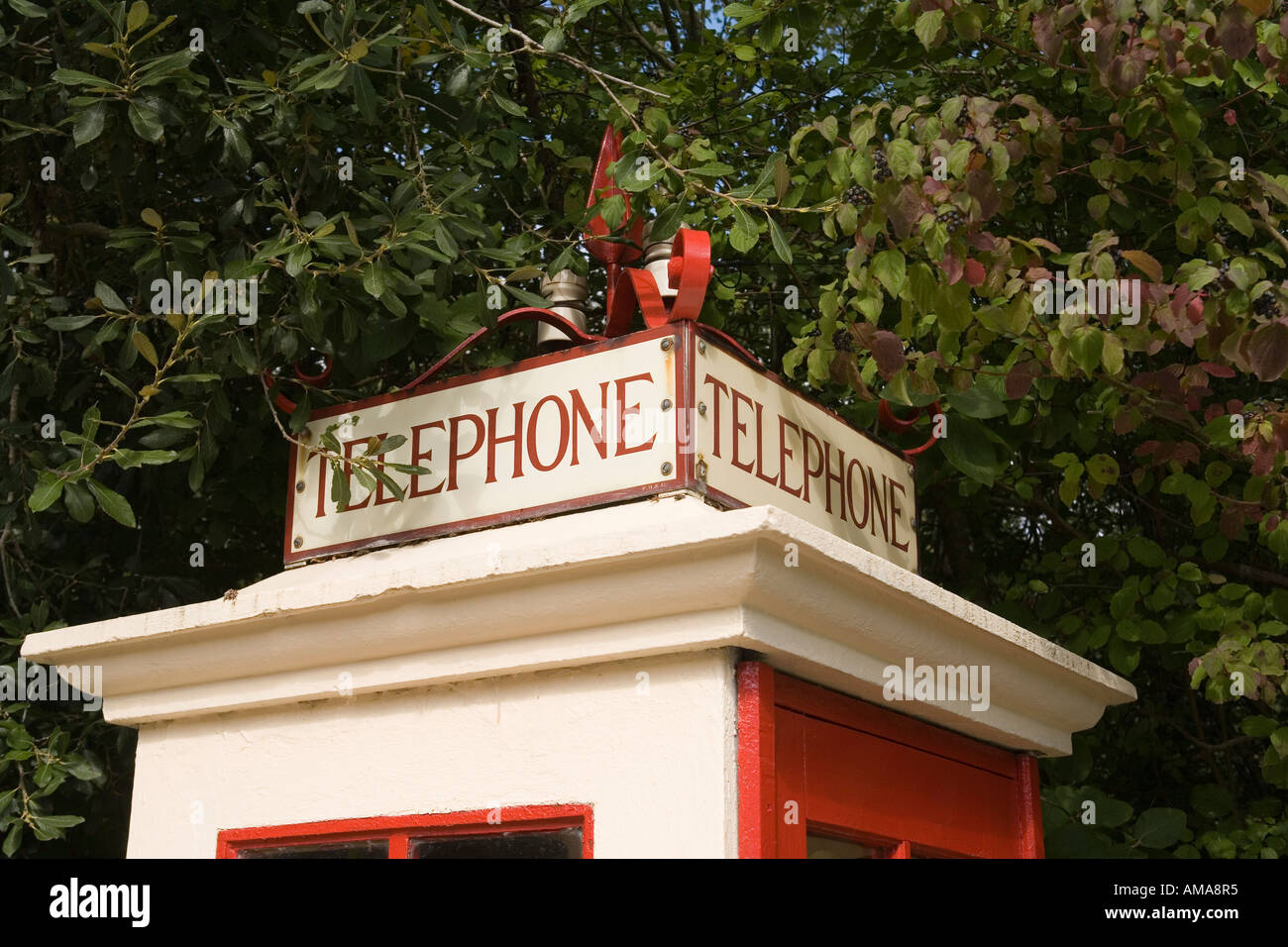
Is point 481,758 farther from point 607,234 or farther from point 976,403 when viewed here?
point 976,403

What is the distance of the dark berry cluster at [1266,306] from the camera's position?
2.91 meters

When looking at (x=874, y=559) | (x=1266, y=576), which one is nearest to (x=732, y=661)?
(x=874, y=559)

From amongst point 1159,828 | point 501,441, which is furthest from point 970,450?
point 501,441

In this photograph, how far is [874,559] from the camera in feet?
7.32

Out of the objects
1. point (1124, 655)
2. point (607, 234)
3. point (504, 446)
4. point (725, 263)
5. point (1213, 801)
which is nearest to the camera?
point (504, 446)

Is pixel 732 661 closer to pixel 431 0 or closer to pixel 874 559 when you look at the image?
pixel 874 559

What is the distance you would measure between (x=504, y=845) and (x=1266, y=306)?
6.16ft

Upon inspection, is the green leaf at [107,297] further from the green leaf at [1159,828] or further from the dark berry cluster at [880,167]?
the green leaf at [1159,828]

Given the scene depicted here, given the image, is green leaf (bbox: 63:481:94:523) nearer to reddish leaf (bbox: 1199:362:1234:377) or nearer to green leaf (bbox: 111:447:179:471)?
green leaf (bbox: 111:447:179:471)

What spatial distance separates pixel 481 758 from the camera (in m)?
2.32

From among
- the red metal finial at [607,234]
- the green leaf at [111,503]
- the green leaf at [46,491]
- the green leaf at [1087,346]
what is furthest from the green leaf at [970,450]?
the green leaf at [46,491]

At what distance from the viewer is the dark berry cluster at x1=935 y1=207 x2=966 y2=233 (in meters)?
3.11

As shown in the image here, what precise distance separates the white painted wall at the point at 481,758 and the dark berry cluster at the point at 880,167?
1.53 m
